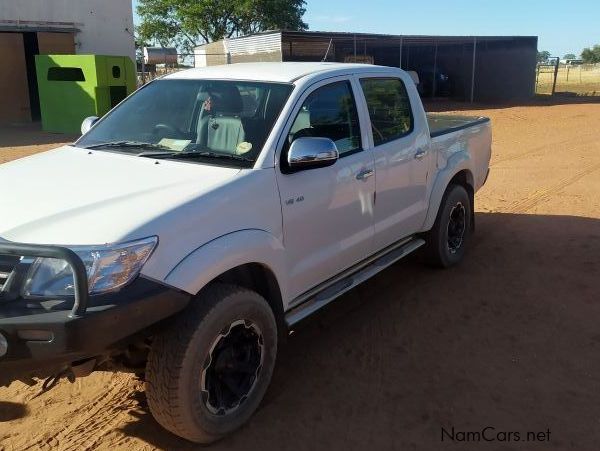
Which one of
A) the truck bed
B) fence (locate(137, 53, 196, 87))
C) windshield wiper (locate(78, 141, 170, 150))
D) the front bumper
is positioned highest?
fence (locate(137, 53, 196, 87))

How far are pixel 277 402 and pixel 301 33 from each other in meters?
19.5

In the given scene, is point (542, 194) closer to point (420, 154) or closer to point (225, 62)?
point (420, 154)

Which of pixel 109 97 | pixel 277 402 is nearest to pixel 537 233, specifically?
pixel 277 402

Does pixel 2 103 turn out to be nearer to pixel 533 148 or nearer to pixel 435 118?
pixel 533 148

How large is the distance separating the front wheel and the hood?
2.71m

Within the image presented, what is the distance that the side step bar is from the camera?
3.63 m

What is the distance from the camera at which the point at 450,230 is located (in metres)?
5.69

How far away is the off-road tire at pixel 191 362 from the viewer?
9.12ft

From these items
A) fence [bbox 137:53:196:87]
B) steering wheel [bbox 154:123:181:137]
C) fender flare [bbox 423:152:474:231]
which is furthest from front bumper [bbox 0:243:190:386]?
fence [bbox 137:53:196:87]

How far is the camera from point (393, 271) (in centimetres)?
565

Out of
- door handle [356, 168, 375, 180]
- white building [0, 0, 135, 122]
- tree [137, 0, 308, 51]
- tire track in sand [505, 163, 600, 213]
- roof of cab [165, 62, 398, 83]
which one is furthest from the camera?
tree [137, 0, 308, 51]

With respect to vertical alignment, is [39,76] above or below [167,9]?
below

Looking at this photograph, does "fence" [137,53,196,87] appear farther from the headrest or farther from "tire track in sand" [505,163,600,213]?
the headrest

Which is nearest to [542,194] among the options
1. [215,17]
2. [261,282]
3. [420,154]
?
[420,154]
